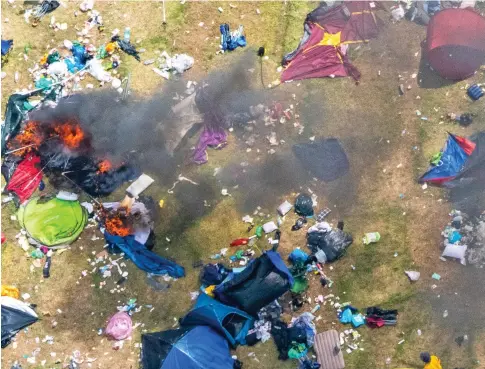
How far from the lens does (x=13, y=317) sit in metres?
9.70

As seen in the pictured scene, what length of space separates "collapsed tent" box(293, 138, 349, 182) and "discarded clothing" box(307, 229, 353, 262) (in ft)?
3.81

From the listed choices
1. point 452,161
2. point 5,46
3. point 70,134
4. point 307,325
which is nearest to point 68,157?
point 70,134

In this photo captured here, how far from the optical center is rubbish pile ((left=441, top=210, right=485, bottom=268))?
9.80m

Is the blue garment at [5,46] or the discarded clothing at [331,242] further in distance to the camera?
the blue garment at [5,46]

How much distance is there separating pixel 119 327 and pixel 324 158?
5.52 metres

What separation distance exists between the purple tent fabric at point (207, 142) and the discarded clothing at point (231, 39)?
193 centimetres

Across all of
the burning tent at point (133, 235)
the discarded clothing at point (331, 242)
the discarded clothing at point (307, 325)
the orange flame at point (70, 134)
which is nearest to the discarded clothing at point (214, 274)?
the burning tent at point (133, 235)

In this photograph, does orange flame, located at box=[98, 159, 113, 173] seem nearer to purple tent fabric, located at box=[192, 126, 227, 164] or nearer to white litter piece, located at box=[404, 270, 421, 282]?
purple tent fabric, located at box=[192, 126, 227, 164]

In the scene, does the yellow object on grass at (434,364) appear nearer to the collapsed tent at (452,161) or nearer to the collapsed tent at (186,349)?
the collapsed tent at (452,161)

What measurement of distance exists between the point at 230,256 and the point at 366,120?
4.15 metres

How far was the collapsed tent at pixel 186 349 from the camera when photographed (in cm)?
863

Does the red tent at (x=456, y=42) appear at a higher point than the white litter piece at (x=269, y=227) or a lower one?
higher

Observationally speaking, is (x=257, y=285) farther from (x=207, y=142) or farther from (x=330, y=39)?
(x=330, y=39)

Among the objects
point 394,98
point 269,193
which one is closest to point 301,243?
point 269,193
